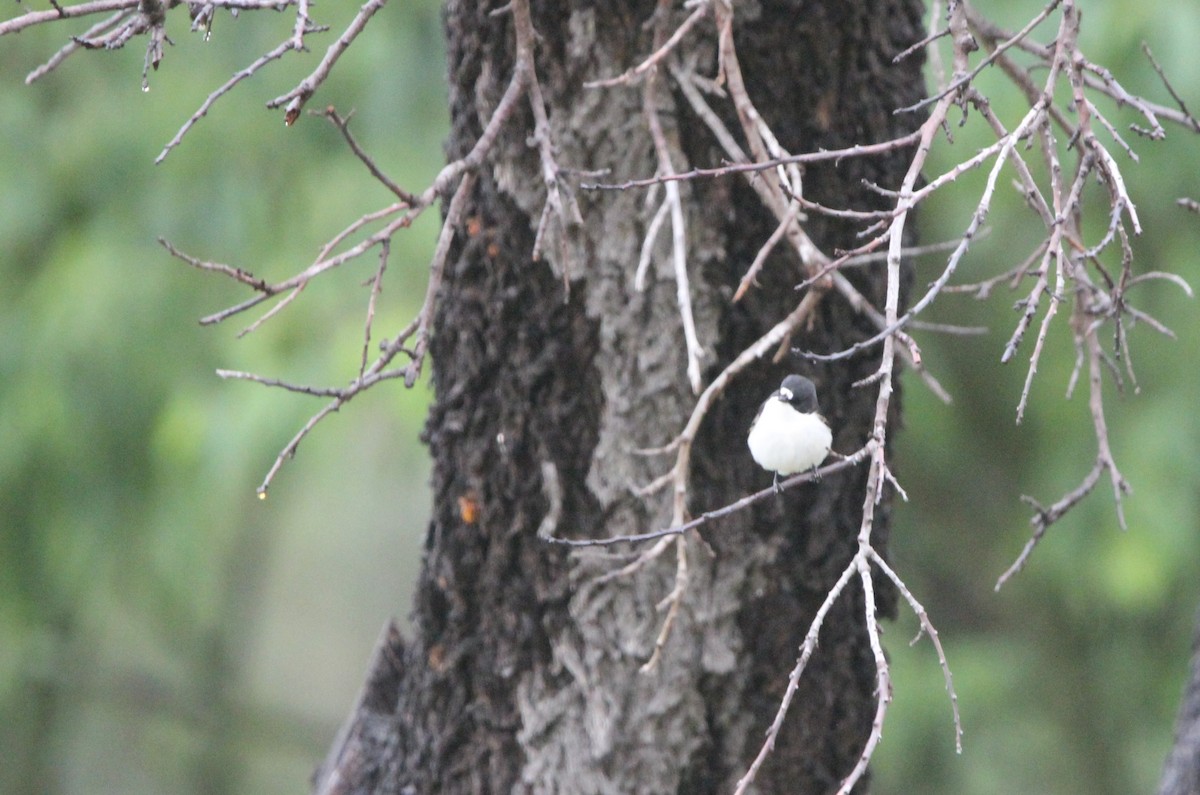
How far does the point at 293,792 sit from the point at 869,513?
9.88 meters

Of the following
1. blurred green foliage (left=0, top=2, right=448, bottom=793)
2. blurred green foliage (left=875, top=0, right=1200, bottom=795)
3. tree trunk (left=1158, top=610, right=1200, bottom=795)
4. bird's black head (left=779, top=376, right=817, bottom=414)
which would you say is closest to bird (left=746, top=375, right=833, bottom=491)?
bird's black head (left=779, top=376, right=817, bottom=414)

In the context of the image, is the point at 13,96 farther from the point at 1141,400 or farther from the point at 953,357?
the point at 1141,400

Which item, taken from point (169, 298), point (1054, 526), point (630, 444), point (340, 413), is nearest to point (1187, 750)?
point (630, 444)

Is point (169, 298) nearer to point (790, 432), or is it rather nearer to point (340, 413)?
Answer: point (340, 413)

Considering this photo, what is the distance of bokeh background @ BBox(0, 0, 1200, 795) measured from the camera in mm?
5781

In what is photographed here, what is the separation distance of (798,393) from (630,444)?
13.2 inches

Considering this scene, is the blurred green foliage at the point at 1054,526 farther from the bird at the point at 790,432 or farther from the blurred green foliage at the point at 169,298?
the bird at the point at 790,432

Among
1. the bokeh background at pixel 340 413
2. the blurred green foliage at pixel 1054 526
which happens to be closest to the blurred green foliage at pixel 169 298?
the bokeh background at pixel 340 413

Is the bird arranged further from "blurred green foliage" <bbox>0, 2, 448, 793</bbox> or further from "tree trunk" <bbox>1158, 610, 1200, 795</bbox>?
"blurred green foliage" <bbox>0, 2, 448, 793</bbox>

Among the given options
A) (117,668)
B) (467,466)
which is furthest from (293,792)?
(467,466)

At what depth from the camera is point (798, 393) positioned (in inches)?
86.1

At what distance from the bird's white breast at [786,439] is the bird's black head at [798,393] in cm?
1

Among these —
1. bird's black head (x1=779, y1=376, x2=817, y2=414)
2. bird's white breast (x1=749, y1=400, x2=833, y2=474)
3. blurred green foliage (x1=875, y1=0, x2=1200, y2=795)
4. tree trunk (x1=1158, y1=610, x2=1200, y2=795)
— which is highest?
blurred green foliage (x1=875, y1=0, x2=1200, y2=795)

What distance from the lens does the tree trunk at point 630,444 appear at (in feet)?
7.43
